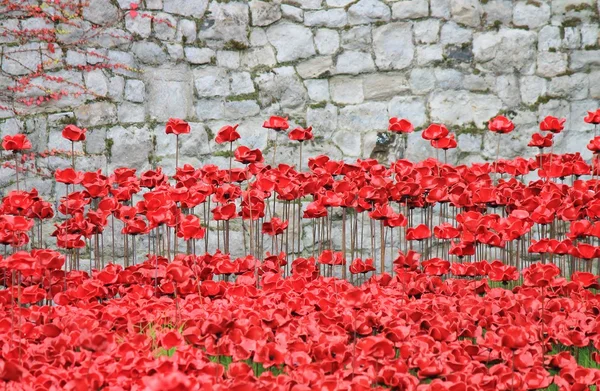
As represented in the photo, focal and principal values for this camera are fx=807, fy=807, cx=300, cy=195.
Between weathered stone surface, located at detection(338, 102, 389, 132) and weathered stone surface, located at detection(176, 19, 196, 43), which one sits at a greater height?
weathered stone surface, located at detection(176, 19, 196, 43)

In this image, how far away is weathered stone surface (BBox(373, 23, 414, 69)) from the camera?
18.4 ft

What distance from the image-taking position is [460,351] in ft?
7.54

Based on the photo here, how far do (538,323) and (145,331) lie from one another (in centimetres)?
130

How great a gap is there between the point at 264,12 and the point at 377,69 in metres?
A: 0.88

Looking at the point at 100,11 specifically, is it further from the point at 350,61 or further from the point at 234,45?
the point at 350,61

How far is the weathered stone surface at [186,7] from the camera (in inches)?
219

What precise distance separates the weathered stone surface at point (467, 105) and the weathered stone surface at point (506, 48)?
0.26m

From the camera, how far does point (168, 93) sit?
18.2 feet

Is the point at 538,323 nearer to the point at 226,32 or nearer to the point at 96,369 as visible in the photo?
the point at 96,369

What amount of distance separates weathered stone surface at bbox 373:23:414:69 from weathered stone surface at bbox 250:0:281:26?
2.29ft

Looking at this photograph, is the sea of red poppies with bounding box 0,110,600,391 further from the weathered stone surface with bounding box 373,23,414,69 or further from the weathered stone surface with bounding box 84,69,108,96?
the weathered stone surface with bounding box 84,69,108,96

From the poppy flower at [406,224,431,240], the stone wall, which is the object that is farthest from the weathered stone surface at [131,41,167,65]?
the poppy flower at [406,224,431,240]

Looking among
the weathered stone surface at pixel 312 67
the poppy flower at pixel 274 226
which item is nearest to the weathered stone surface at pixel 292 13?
the weathered stone surface at pixel 312 67

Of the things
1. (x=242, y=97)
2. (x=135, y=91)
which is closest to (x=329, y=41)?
(x=242, y=97)
